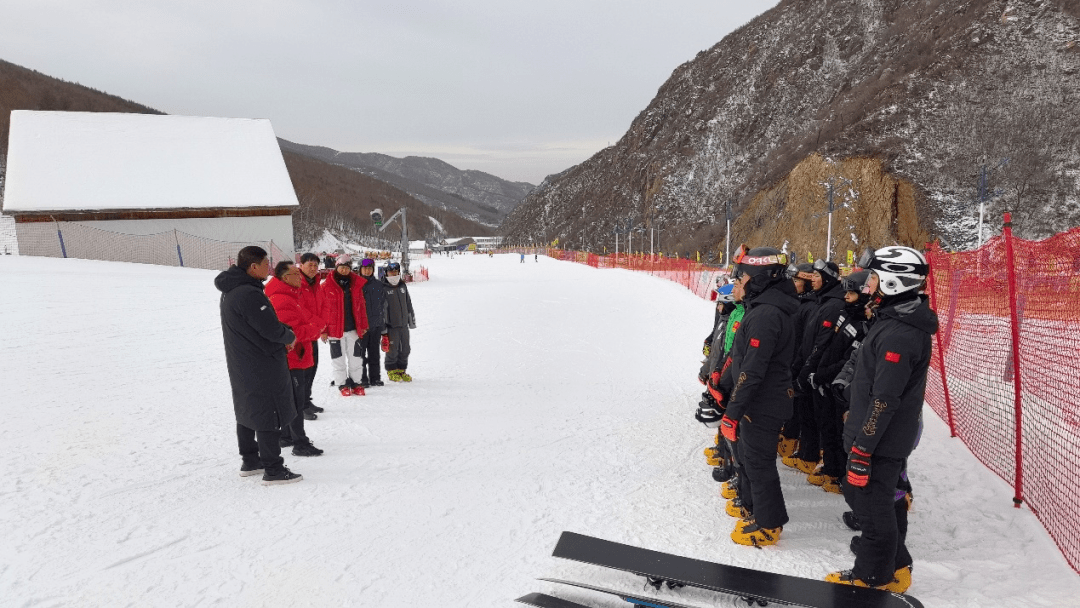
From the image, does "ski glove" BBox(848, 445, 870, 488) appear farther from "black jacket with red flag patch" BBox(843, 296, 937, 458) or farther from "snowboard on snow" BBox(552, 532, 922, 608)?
"snowboard on snow" BBox(552, 532, 922, 608)

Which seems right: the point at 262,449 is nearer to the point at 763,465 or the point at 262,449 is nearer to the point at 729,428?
the point at 729,428

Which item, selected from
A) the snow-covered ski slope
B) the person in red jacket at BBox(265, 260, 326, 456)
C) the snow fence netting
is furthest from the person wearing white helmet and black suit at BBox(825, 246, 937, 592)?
the snow fence netting

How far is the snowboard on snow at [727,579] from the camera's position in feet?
10.1

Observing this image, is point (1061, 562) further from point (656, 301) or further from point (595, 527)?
point (656, 301)

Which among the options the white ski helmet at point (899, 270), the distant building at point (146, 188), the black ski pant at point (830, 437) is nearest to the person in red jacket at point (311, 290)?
the black ski pant at point (830, 437)

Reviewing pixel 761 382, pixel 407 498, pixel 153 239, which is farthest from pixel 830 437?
pixel 153 239

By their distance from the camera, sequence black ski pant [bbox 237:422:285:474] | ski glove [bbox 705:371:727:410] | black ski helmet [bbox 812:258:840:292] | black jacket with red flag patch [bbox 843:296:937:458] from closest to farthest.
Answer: black jacket with red flag patch [bbox 843:296:937:458] < ski glove [bbox 705:371:727:410] < black ski pant [bbox 237:422:285:474] < black ski helmet [bbox 812:258:840:292]

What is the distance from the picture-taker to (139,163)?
31047mm

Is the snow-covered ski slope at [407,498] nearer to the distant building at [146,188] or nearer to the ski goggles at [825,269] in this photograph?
the ski goggles at [825,269]

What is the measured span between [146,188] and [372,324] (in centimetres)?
2893

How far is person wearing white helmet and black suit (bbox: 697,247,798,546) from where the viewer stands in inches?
143

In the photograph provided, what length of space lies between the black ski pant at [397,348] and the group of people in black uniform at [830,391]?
4.77 meters

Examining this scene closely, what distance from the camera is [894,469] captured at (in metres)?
3.20

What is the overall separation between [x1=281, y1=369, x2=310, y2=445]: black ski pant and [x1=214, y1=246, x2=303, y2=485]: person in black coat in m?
0.61
